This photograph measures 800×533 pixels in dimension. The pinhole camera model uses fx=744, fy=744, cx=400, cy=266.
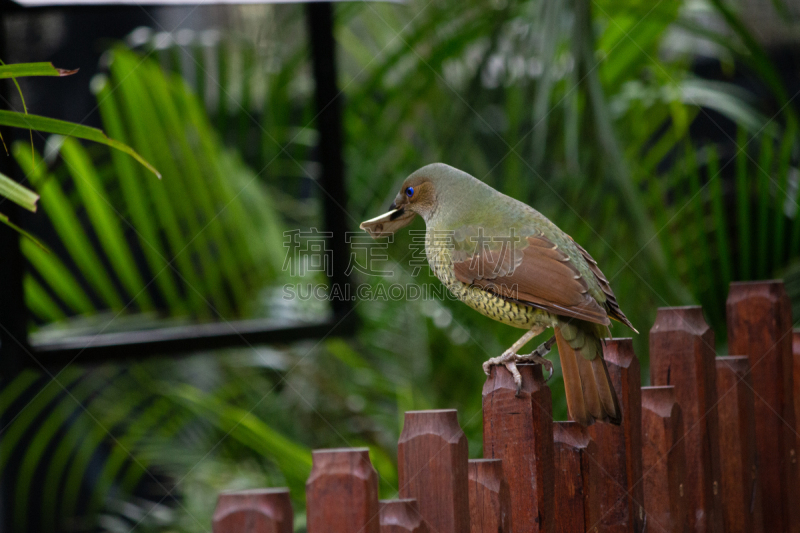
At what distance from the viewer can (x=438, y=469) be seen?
1.28 meters

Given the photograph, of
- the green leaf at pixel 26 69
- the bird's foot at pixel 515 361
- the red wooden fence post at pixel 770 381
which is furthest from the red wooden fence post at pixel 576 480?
the green leaf at pixel 26 69

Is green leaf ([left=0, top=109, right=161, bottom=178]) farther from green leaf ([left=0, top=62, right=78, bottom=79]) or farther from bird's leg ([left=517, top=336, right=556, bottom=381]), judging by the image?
bird's leg ([left=517, top=336, right=556, bottom=381])

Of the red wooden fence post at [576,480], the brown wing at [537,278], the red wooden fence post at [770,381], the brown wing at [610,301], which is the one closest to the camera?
the red wooden fence post at [576,480]

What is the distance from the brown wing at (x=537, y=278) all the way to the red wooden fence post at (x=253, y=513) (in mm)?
966

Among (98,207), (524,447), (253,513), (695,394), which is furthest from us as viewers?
(98,207)

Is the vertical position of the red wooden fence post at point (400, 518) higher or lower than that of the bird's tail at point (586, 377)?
lower

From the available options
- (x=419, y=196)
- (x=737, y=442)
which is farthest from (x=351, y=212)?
(x=737, y=442)

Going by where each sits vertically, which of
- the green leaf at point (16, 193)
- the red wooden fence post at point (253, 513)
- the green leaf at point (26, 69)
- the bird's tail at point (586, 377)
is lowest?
the red wooden fence post at point (253, 513)

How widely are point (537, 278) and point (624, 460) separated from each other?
49 centimetres

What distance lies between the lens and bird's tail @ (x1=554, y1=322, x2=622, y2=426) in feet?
5.31

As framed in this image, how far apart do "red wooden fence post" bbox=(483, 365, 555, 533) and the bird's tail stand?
118mm

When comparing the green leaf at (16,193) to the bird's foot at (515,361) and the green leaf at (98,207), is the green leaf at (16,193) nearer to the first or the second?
the bird's foot at (515,361)

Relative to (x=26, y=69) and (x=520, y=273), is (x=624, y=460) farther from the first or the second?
(x=26, y=69)

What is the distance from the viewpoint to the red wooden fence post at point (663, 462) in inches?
67.7
